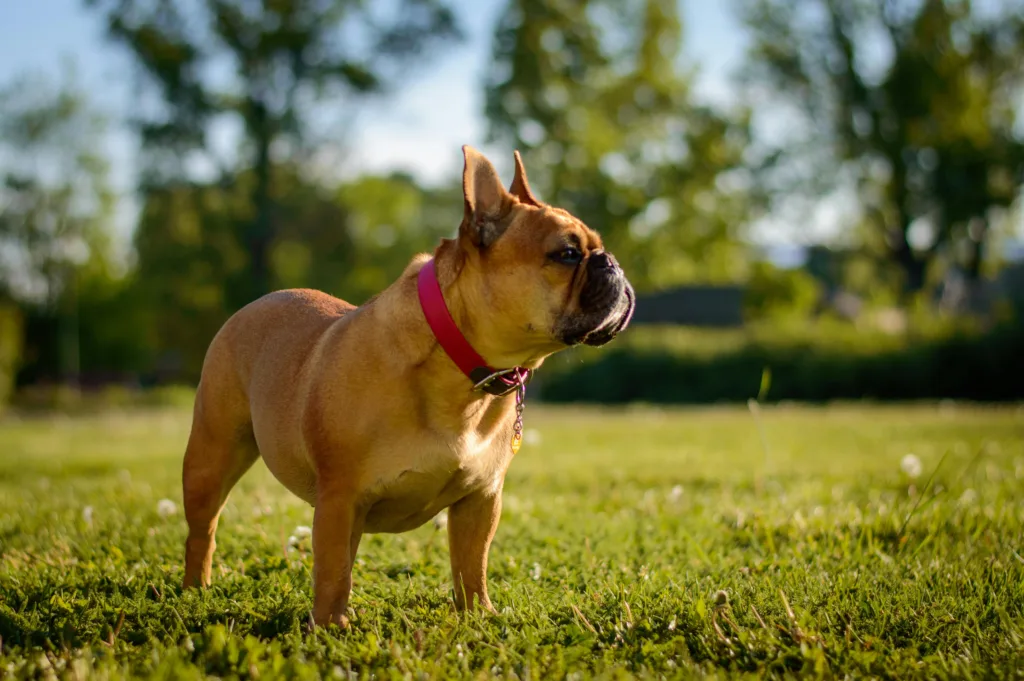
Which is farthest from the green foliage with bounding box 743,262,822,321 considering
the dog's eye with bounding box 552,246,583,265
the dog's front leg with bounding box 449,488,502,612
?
the dog's eye with bounding box 552,246,583,265

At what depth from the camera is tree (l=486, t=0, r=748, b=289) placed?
117ft

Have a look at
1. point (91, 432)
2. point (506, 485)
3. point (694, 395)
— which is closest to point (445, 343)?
point (506, 485)

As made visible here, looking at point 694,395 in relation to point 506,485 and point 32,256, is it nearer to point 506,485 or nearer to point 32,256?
point 506,485

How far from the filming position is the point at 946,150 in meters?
35.2

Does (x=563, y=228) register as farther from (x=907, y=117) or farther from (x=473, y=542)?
(x=907, y=117)

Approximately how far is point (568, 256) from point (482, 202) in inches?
14.9

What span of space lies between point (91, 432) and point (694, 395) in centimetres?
1518

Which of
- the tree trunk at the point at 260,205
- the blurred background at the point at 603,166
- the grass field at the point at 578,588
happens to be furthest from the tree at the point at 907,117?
the grass field at the point at 578,588

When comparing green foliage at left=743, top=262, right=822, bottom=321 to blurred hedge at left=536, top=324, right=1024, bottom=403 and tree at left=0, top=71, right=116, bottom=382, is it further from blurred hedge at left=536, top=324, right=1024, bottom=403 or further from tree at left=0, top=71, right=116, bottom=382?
tree at left=0, top=71, right=116, bottom=382

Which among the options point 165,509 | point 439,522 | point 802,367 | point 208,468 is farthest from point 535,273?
point 802,367

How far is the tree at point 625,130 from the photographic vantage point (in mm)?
35594

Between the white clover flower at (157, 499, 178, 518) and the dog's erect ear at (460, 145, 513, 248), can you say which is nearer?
the dog's erect ear at (460, 145, 513, 248)

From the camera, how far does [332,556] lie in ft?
10.6

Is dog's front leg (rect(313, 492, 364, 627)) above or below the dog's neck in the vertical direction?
below
